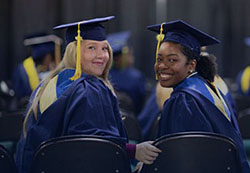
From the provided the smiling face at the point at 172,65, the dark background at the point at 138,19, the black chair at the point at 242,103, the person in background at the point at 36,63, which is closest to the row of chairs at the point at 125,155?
the smiling face at the point at 172,65

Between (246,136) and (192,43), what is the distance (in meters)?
1.36

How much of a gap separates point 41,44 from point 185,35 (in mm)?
3521

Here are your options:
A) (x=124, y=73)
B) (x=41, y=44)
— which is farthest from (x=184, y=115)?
(x=124, y=73)

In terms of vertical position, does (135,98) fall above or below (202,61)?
below

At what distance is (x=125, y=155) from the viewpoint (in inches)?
91.0

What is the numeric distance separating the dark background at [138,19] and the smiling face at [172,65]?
596 cm

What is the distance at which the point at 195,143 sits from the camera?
2.25 metres

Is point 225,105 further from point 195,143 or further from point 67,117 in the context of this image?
point 67,117

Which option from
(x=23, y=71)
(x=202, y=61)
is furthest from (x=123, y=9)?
(x=202, y=61)

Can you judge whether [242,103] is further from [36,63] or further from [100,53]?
[100,53]

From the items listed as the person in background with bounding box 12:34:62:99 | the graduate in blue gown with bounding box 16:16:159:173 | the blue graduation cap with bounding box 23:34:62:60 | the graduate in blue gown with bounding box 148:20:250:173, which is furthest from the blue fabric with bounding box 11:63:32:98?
the graduate in blue gown with bounding box 148:20:250:173

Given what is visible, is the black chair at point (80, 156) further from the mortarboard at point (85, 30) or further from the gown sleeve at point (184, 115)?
the mortarboard at point (85, 30)

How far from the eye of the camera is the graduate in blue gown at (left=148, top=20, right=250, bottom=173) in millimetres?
2475

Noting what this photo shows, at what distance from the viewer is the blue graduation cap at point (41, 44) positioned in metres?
5.77
